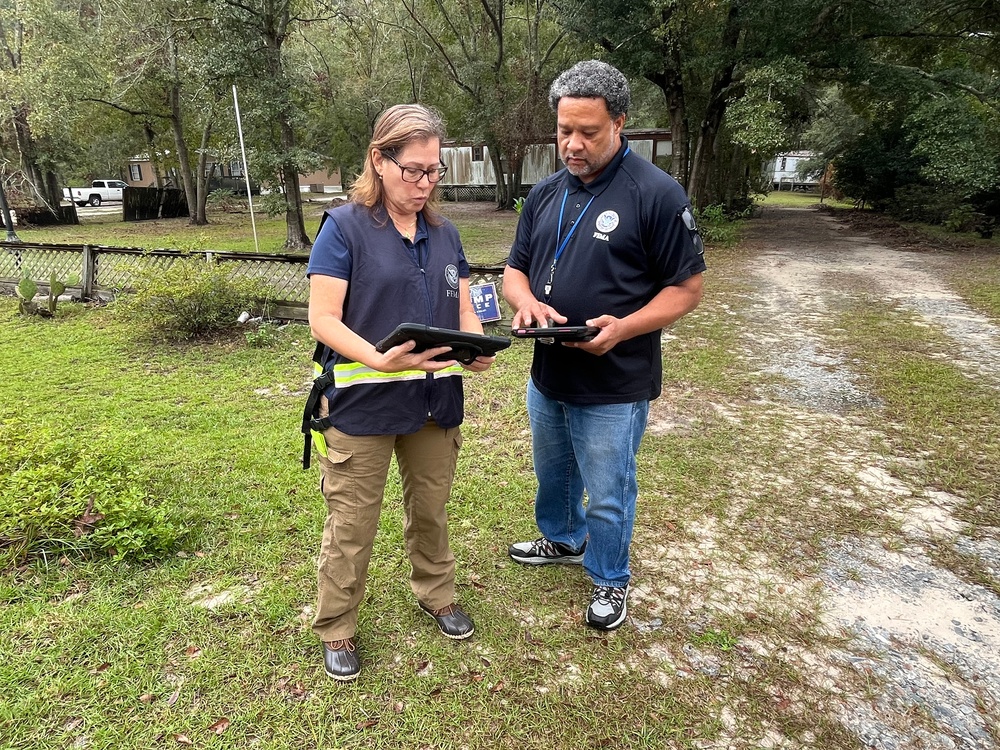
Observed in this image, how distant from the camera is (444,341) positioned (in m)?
1.69

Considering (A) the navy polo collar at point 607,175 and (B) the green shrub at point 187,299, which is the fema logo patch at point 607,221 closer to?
(A) the navy polo collar at point 607,175

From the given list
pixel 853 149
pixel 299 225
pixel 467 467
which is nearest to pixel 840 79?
pixel 853 149

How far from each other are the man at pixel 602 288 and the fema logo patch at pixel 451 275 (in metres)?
0.28

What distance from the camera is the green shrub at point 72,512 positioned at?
270 centimetres

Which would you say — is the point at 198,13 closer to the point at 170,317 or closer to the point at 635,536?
the point at 170,317

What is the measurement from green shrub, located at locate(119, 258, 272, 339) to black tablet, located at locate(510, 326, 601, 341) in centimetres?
527

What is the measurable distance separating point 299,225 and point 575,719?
42.9ft

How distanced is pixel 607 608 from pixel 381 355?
4.81ft

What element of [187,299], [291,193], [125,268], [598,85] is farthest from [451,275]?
[291,193]

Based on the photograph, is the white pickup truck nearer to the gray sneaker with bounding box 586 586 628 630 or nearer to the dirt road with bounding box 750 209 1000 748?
the dirt road with bounding box 750 209 1000 748

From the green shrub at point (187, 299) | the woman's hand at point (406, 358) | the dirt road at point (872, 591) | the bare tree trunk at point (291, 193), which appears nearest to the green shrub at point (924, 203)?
the dirt road at point (872, 591)

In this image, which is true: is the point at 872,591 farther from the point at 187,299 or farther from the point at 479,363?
the point at 187,299

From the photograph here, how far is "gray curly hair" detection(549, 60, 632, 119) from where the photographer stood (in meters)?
1.90

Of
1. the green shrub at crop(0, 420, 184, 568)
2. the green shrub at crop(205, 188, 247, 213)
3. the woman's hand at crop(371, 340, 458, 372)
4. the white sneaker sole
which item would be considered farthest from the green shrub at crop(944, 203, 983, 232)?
the green shrub at crop(205, 188, 247, 213)
